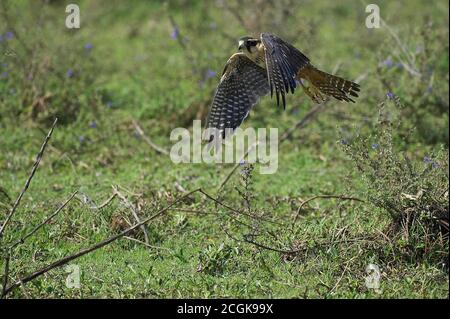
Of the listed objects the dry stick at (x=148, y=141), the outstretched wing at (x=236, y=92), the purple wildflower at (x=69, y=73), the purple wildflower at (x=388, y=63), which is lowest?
the dry stick at (x=148, y=141)

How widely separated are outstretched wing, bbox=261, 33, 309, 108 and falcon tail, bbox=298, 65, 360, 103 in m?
0.39

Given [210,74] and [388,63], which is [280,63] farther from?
[210,74]

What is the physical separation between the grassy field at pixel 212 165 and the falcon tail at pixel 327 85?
271 millimetres

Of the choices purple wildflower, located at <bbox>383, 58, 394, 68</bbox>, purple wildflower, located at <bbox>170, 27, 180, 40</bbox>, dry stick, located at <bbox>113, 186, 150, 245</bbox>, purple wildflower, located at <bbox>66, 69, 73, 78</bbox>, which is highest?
purple wildflower, located at <bbox>170, 27, 180, 40</bbox>

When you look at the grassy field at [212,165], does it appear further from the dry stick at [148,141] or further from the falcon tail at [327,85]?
the falcon tail at [327,85]

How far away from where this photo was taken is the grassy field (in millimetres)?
4719

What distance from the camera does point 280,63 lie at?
17.4 ft

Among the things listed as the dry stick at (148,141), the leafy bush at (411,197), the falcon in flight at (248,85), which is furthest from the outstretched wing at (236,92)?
the dry stick at (148,141)

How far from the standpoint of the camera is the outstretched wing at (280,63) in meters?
5.20

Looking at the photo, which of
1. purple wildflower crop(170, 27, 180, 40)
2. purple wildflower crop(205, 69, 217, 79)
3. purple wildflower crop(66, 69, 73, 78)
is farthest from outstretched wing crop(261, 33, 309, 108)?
purple wildflower crop(66, 69, 73, 78)

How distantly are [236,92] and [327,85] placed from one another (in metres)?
0.64

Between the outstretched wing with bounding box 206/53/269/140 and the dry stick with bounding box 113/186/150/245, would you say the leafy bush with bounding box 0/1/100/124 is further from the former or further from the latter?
the dry stick with bounding box 113/186/150/245
